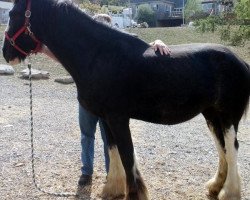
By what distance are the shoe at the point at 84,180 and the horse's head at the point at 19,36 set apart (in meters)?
1.73

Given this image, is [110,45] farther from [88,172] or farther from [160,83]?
[88,172]

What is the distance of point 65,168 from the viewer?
542cm

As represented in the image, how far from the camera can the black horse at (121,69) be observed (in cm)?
369

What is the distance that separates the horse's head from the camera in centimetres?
376

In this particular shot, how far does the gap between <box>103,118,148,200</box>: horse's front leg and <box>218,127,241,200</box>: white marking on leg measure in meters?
0.98

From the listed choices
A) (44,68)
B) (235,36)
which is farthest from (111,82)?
(235,36)

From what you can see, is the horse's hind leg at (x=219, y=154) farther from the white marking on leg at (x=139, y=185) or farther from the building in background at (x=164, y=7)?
the building in background at (x=164, y=7)

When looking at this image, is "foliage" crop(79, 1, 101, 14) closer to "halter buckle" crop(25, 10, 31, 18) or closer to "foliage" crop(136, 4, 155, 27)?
"halter buckle" crop(25, 10, 31, 18)

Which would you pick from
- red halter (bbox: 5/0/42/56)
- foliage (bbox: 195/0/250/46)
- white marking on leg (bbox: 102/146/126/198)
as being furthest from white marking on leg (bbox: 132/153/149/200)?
foliage (bbox: 195/0/250/46)

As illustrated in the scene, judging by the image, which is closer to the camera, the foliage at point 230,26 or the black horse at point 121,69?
the black horse at point 121,69

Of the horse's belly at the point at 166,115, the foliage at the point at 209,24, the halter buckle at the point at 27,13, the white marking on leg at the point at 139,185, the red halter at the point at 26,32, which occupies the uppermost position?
the halter buckle at the point at 27,13

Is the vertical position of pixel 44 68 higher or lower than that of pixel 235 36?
lower

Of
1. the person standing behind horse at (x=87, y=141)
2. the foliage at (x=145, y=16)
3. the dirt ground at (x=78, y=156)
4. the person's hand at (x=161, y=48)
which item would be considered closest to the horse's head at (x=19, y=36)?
the person standing behind horse at (x=87, y=141)

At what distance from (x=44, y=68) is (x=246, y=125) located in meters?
10.0
